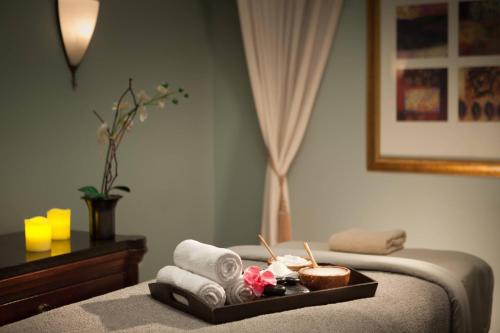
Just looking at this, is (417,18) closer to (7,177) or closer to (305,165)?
(305,165)

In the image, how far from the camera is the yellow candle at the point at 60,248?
9.36 feet

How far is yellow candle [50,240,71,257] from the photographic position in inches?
112

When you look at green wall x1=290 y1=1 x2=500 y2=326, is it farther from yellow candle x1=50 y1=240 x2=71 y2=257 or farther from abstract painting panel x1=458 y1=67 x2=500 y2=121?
yellow candle x1=50 y1=240 x2=71 y2=257

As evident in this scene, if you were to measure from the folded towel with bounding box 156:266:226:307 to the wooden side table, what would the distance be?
65cm

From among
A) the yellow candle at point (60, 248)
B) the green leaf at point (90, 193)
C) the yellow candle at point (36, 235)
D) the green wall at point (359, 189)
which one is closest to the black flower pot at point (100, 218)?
the green leaf at point (90, 193)

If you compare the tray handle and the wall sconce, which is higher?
the wall sconce

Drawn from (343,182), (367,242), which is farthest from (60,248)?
(343,182)

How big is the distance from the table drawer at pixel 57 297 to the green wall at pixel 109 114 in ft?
1.80

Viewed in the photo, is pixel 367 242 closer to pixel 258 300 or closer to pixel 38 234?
pixel 258 300

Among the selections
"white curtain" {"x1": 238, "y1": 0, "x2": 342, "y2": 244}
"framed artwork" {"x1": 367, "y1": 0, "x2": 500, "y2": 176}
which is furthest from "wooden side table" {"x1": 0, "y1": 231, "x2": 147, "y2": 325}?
"framed artwork" {"x1": 367, "y1": 0, "x2": 500, "y2": 176}

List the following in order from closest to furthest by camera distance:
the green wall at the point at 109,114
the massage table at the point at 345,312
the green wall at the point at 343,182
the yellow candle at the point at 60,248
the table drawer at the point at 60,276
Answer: the massage table at the point at 345,312
the table drawer at the point at 60,276
the yellow candle at the point at 60,248
the green wall at the point at 109,114
the green wall at the point at 343,182

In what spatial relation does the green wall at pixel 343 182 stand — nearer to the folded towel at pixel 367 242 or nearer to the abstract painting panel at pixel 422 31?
the abstract painting panel at pixel 422 31

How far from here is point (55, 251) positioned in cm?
289

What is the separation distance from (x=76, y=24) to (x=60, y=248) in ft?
3.62
